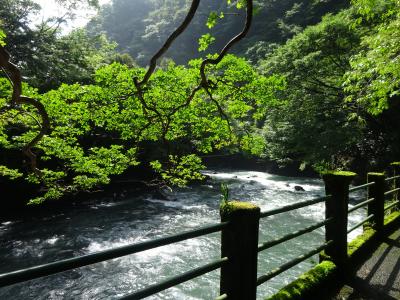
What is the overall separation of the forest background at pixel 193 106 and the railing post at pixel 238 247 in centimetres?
396

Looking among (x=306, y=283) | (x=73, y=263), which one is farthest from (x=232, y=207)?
(x=306, y=283)

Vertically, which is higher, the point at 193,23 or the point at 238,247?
the point at 193,23

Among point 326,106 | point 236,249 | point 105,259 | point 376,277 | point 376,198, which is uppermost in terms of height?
point 326,106

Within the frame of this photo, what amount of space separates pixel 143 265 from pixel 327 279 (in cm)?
773

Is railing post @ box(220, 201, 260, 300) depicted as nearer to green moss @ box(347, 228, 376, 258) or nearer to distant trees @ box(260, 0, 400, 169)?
green moss @ box(347, 228, 376, 258)

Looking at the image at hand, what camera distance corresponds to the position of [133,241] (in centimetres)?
1361

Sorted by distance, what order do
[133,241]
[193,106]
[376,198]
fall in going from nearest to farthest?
[376,198] → [193,106] → [133,241]

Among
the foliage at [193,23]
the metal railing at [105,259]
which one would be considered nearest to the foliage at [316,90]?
the foliage at [193,23]

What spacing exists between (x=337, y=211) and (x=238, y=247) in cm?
248

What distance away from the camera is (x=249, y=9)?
3.29 metres

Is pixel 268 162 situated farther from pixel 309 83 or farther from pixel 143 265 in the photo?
pixel 143 265

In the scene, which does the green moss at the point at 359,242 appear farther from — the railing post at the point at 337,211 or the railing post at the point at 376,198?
the railing post at the point at 337,211

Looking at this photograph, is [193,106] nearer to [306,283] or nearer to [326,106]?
[306,283]

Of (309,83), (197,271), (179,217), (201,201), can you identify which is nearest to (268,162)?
(309,83)
